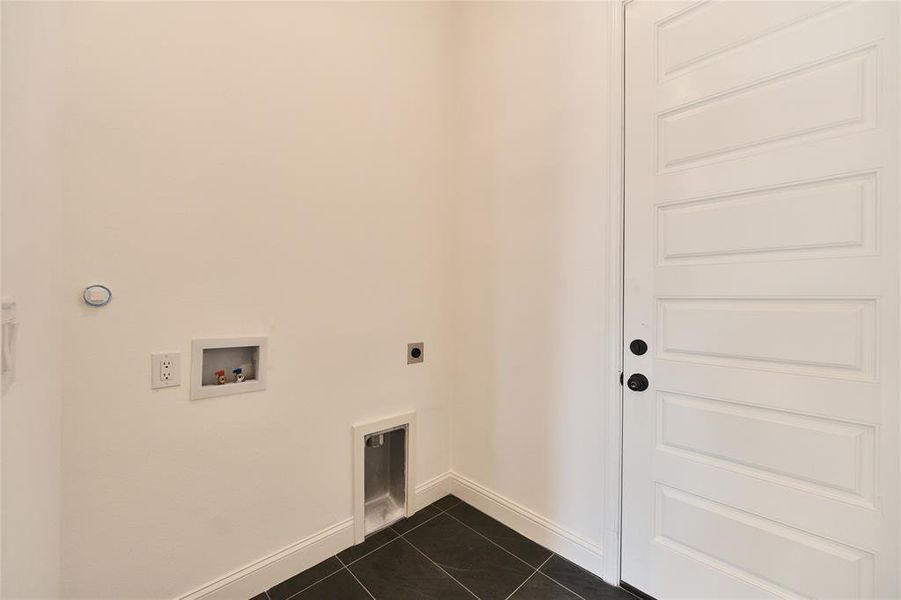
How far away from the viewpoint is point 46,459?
104 cm

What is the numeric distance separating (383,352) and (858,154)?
1.94 metres

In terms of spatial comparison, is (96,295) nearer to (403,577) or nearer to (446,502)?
(403,577)

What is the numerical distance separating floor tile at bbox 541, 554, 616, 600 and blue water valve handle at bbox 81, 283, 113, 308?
2062 mm

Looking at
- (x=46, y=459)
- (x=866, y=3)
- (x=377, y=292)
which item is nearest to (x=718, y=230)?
(x=866, y=3)

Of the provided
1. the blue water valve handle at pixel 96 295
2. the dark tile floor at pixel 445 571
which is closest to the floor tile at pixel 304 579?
the dark tile floor at pixel 445 571

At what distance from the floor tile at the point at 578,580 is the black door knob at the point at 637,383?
2.86 feet

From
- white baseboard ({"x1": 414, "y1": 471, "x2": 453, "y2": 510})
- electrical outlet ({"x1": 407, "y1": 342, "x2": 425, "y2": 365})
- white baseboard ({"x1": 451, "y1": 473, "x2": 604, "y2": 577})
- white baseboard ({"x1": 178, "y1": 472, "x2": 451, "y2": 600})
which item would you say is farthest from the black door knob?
white baseboard ({"x1": 178, "y1": 472, "x2": 451, "y2": 600})

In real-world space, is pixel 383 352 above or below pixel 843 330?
below

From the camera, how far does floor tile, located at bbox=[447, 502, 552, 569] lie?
1749 mm

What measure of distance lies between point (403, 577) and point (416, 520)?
15.8 inches

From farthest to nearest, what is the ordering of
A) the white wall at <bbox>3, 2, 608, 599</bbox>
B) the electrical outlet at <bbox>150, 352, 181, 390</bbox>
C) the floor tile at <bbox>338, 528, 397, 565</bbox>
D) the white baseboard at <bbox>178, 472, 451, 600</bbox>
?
the floor tile at <bbox>338, 528, 397, 565</bbox> → the white baseboard at <bbox>178, 472, 451, 600</bbox> → the electrical outlet at <bbox>150, 352, 181, 390</bbox> → the white wall at <bbox>3, 2, 608, 599</bbox>

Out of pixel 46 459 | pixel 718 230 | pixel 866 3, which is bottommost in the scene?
pixel 46 459

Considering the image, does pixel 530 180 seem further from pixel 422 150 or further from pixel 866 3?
pixel 866 3

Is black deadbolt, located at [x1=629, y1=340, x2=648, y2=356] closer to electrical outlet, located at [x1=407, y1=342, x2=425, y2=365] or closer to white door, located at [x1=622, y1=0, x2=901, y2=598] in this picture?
white door, located at [x1=622, y1=0, x2=901, y2=598]
